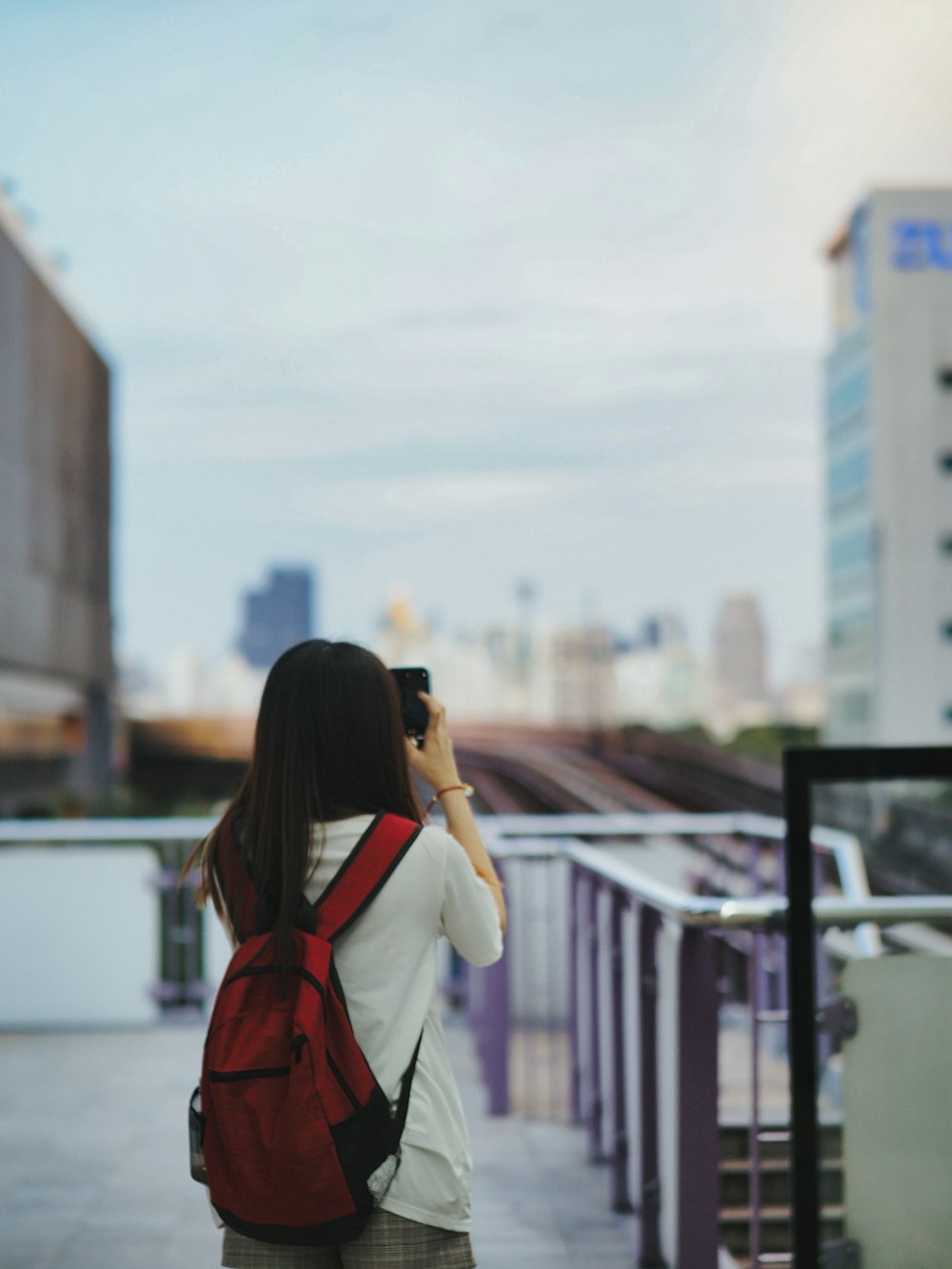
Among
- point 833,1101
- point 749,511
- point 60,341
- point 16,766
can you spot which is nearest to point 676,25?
point 60,341

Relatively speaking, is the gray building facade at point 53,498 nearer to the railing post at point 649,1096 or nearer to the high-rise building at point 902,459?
the railing post at point 649,1096

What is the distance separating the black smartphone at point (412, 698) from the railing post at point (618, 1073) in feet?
5.74

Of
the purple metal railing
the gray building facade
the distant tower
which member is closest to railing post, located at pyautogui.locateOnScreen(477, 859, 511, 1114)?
the purple metal railing

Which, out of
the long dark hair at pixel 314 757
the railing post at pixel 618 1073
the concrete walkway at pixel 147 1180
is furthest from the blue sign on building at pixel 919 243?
the long dark hair at pixel 314 757

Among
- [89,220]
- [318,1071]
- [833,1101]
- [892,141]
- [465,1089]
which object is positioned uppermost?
[892,141]

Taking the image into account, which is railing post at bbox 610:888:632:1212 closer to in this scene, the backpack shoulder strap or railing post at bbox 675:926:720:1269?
railing post at bbox 675:926:720:1269

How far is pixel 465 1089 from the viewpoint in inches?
180

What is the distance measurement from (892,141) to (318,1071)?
30523mm

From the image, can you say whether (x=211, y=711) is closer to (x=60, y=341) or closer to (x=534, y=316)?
(x=60, y=341)

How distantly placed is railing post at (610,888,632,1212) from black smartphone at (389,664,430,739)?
5.74ft

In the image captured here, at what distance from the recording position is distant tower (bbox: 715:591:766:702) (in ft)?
112

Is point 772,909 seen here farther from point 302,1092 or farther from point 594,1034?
point 594,1034

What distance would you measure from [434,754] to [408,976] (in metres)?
0.29

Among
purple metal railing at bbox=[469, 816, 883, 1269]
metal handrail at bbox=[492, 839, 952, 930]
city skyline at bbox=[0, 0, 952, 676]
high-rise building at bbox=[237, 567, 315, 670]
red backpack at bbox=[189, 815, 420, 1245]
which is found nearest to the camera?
red backpack at bbox=[189, 815, 420, 1245]
